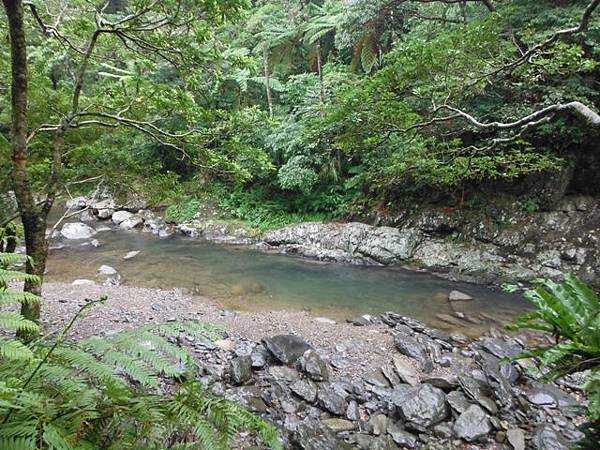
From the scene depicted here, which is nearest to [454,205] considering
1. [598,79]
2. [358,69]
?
[598,79]

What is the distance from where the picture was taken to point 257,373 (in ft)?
14.4

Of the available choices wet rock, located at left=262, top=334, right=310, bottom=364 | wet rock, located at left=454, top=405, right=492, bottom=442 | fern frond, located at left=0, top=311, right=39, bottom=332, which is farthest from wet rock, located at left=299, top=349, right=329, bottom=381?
fern frond, located at left=0, top=311, right=39, bottom=332

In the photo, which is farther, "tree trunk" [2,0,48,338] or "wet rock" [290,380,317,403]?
"wet rock" [290,380,317,403]

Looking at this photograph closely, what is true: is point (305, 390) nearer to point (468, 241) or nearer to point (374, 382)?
point (374, 382)

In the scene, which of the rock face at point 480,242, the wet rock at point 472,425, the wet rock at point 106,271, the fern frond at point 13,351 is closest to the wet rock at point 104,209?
the wet rock at point 106,271

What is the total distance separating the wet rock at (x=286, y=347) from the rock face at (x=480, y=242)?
5.82 metres

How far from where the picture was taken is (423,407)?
3828 millimetres

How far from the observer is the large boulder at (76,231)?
39.0ft

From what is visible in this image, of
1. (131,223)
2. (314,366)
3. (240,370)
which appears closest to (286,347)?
(314,366)

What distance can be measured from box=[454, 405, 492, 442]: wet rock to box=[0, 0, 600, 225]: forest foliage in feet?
9.75

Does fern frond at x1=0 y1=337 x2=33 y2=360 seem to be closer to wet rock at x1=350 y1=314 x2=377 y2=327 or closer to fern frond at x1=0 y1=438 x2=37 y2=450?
fern frond at x1=0 y1=438 x2=37 y2=450

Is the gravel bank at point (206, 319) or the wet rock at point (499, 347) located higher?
the wet rock at point (499, 347)

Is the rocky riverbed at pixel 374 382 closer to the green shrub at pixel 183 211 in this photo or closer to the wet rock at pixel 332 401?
the wet rock at pixel 332 401

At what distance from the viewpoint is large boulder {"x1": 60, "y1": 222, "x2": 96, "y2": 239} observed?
39.0 ft
